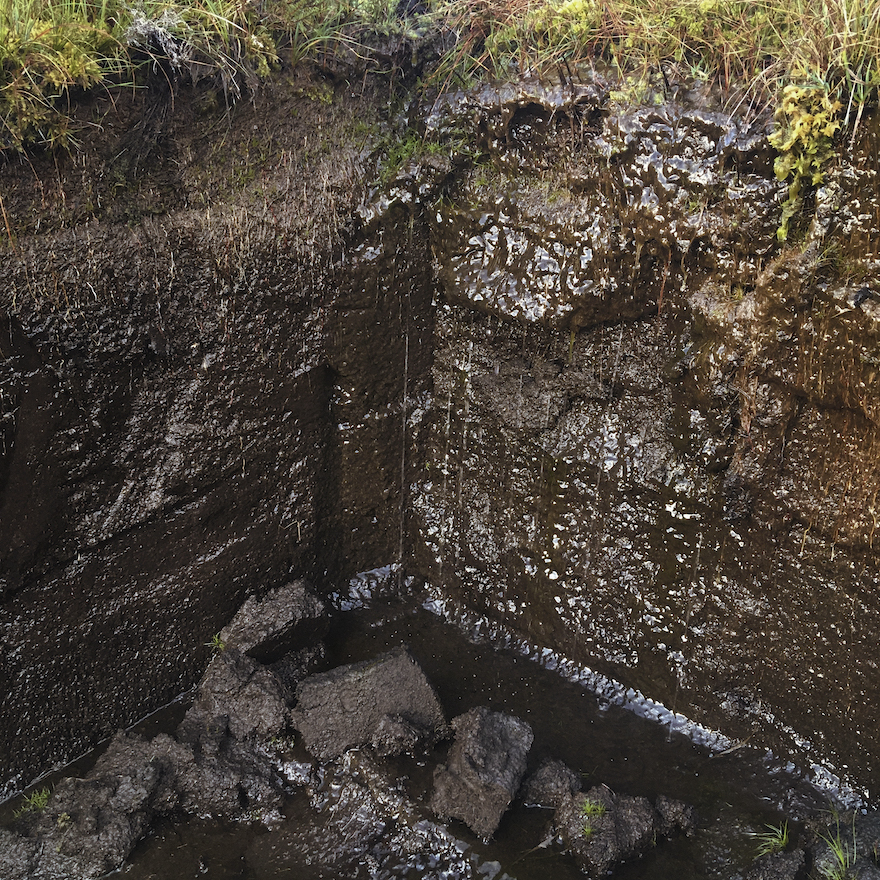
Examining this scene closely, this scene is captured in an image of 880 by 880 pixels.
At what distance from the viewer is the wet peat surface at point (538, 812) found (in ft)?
10.4

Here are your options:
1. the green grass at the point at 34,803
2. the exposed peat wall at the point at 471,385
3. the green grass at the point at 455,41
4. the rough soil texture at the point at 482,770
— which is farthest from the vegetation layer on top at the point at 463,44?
the green grass at the point at 34,803

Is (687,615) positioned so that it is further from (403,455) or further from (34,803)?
(34,803)

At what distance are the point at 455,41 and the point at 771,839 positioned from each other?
3.54 metres

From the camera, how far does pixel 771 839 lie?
318cm

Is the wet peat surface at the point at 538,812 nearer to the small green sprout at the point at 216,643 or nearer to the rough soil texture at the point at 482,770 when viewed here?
the rough soil texture at the point at 482,770

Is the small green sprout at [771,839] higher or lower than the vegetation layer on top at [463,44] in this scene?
lower

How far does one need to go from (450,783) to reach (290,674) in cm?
101

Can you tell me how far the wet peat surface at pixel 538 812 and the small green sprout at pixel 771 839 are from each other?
1.1 inches

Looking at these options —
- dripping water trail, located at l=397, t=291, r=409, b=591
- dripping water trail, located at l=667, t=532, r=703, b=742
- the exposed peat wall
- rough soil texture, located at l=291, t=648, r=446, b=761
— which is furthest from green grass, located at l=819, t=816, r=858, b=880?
dripping water trail, located at l=397, t=291, r=409, b=591

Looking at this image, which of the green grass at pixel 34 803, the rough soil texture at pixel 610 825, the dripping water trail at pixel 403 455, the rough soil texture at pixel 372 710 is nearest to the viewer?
the rough soil texture at pixel 610 825

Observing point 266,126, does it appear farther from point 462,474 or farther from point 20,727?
point 20,727

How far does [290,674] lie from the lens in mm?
3934

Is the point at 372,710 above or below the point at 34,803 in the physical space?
above

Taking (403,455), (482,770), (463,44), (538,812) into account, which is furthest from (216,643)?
(463,44)
